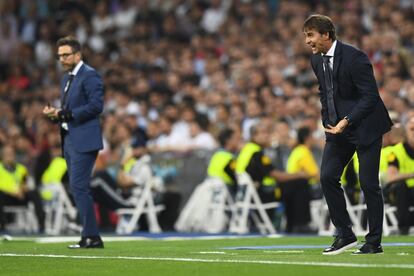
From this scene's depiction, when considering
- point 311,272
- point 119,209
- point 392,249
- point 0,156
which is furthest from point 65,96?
point 0,156

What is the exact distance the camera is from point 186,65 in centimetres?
2398

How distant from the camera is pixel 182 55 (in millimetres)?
24500

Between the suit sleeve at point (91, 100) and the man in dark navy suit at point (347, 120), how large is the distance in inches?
124

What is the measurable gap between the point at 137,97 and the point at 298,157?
6.54 metres

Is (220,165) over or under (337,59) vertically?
under

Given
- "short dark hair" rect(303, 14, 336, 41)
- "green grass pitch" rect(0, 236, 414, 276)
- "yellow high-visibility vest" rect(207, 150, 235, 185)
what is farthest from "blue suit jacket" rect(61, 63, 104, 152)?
"yellow high-visibility vest" rect(207, 150, 235, 185)

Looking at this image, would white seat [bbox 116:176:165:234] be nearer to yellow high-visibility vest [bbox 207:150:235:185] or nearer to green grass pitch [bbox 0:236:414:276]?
yellow high-visibility vest [bbox 207:150:235:185]

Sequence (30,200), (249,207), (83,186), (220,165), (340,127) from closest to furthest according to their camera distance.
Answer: (340,127)
(83,186)
(249,207)
(220,165)
(30,200)

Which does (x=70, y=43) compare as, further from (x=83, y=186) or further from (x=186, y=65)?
(x=186, y=65)

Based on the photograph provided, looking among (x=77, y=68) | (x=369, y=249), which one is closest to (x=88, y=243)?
(x=77, y=68)

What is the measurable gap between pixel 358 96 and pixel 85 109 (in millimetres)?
3542

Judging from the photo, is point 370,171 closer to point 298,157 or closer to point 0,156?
point 298,157

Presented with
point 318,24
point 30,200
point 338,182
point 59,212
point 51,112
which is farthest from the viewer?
point 30,200

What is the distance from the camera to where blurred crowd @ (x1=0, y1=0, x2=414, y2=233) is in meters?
20.7
